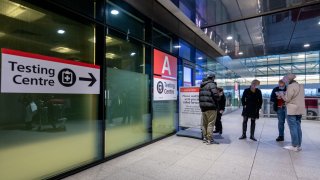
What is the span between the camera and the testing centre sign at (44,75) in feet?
8.65

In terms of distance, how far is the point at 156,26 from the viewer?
5.89 meters

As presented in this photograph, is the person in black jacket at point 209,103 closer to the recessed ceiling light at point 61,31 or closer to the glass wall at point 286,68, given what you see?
the recessed ceiling light at point 61,31

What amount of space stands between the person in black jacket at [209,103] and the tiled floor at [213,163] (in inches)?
16.1

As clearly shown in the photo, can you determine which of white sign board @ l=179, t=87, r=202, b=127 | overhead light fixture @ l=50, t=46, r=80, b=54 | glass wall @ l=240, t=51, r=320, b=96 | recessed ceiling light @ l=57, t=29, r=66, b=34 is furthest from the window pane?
glass wall @ l=240, t=51, r=320, b=96

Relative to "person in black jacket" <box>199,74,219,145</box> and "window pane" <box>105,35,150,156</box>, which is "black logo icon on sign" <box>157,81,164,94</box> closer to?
"window pane" <box>105,35,150,156</box>

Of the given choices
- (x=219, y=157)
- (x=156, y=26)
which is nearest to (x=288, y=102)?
(x=219, y=157)

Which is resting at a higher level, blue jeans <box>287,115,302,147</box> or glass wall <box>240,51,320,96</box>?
glass wall <box>240,51,320,96</box>

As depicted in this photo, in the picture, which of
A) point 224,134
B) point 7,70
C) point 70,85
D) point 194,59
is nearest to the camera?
point 7,70

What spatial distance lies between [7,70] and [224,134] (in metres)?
5.56

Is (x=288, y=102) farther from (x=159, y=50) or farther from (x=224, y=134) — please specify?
(x=159, y=50)

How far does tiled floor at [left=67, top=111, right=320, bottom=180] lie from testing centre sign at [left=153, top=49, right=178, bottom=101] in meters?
1.34

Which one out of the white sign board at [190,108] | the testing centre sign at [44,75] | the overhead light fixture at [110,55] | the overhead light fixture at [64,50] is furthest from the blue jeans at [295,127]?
the overhead light fixture at [64,50]

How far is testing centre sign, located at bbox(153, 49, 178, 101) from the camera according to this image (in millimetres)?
5671

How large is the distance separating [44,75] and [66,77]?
347 millimetres
